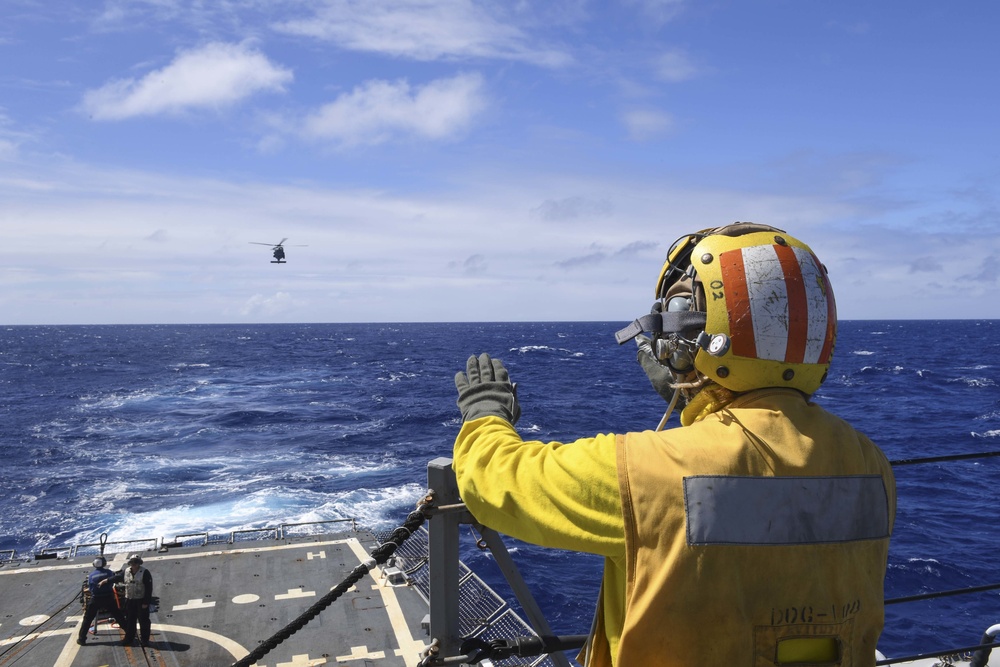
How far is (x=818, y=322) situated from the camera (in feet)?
8.08

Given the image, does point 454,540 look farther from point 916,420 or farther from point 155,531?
point 916,420

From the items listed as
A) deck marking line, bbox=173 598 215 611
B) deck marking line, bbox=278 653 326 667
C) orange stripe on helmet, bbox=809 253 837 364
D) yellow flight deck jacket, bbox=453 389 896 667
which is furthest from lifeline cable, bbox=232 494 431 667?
deck marking line, bbox=173 598 215 611

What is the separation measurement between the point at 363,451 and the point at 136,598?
31.3m

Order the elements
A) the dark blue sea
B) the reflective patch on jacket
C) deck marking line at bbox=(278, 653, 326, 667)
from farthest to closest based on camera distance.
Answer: the dark blue sea, deck marking line at bbox=(278, 653, 326, 667), the reflective patch on jacket

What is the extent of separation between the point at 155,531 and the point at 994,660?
93.5 ft

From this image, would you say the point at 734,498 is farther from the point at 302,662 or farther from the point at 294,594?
the point at 294,594

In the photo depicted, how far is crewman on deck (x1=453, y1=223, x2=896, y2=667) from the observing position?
2176mm

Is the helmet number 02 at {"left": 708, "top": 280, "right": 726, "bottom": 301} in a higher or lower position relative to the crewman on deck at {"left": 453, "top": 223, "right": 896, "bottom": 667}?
higher

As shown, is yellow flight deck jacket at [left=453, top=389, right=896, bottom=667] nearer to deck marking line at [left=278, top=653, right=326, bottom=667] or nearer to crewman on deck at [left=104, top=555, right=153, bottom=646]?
deck marking line at [left=278, top=653, right=326, bottom=667]

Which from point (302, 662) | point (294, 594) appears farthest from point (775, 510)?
point (294, 594)

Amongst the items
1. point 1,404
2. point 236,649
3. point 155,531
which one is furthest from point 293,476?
point 1,404

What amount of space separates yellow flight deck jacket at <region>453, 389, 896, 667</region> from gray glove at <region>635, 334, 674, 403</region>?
2.34 ft

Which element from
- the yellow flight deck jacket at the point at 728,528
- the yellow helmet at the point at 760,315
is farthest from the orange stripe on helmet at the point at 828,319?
the yellow flight deck jacket at the point at 728,528

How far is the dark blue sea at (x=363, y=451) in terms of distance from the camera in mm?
23812
